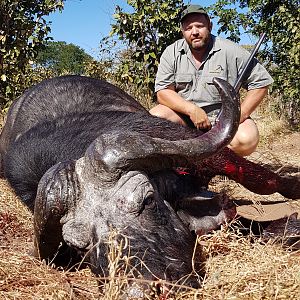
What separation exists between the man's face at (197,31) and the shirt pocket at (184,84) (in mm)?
302

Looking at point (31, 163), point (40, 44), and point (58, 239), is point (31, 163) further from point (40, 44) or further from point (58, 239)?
point (40, 44)

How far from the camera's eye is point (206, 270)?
2.97m

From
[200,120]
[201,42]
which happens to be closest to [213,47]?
[201,42]

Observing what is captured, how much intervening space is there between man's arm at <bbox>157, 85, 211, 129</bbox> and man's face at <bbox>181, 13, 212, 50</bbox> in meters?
0.50

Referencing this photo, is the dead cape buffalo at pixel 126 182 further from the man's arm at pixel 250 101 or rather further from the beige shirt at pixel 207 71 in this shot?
the beige shirt at pixel 207 71

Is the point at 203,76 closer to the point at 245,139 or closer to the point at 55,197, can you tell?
the point at 245,139

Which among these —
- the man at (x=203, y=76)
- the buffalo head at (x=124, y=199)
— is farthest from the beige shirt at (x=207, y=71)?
the buffalo head at (x=124, y=199)

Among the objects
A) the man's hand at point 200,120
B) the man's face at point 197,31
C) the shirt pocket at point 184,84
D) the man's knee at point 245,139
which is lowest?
the man's knee at point 245,139

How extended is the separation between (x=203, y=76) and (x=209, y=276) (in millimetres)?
3021

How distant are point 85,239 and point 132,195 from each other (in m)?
0.32

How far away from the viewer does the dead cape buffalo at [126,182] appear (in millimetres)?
2572

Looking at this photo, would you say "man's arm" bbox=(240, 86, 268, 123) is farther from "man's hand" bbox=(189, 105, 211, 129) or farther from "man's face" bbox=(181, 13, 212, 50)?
"man's face" bbox=(181, 13, 212, 50)

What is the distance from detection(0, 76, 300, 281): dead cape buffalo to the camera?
8.44 feet

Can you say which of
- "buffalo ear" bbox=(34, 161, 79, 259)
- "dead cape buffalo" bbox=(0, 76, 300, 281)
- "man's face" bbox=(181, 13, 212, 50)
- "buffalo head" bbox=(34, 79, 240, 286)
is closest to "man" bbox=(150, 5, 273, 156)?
"man's face" bbox=(181, 13, 212, 50)
